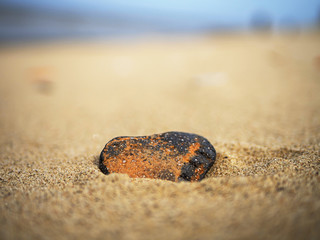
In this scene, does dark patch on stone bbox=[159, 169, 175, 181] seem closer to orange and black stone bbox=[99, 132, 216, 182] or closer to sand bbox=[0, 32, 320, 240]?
orange and black stone bbox=[99, 132, 216, 182]

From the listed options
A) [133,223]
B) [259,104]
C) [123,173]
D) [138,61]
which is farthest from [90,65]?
[133,223]

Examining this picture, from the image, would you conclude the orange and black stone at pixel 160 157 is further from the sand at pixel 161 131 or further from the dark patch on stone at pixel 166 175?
the sand at pixel 161 131

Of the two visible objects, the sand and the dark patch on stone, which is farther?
the dark patch on stone

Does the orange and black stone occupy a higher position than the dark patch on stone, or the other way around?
the orange and black stone

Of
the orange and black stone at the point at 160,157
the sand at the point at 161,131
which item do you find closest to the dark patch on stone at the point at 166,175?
the orange and black stone at the point at 160,157

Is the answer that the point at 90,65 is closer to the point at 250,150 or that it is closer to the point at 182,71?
the point at 182,71

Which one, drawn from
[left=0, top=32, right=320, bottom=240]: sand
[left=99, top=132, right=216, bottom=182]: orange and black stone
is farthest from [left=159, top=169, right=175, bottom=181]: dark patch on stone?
[left=0, top=32, right=320, bottom=240]: sand

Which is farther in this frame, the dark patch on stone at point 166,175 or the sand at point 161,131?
→ the dark patch on stone at point 166,175
